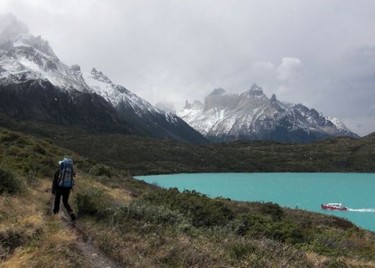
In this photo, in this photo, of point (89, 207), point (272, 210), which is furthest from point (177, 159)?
point (89, 207)

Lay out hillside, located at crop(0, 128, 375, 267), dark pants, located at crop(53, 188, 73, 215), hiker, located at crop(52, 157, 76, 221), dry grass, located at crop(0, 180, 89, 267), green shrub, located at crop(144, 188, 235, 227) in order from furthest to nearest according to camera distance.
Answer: green shrub, located at crop(144, 188, 235, 227) → hiker, located at crop(52, 157, 76, 221) → dark pants, located at crop(53, 188, 73, 215) → hillside, located at crop(0, 128, 375, 267) → dry grass, located at crop(0, 180, 89, 267)

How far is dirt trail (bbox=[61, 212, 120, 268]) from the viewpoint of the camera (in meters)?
8.82

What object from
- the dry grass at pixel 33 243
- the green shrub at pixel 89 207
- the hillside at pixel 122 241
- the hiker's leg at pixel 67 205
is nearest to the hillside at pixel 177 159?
the green shrub at pixel 89 207

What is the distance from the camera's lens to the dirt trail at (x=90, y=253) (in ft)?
28.9

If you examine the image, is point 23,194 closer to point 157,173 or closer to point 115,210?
point 115,210

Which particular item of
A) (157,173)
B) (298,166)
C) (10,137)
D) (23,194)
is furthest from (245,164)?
(23,194)

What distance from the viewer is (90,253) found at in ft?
31.2

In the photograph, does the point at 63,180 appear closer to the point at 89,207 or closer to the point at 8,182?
the point at 89,207

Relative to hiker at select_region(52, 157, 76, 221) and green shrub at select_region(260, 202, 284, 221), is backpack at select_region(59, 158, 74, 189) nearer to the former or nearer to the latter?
hiker at select_region(52, 157, 76, 221)

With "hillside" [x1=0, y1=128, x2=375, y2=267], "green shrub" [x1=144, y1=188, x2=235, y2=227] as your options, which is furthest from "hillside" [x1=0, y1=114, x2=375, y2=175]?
"hillside" [x1=0, y1=128, x2=375, y2=267]

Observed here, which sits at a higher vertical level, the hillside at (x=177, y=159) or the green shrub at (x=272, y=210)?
the hillside at (x=177, y=159)

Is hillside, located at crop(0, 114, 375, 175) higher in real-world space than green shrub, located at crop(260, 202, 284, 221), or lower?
higher

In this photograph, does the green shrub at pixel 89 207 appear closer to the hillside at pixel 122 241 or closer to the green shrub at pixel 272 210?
the hillside at pixel 122 241

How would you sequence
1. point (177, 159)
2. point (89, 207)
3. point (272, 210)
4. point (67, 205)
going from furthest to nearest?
point (177, 159) → point (272, 210) → point (89, 207) → point (67, 205)
